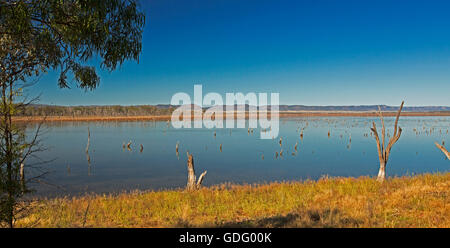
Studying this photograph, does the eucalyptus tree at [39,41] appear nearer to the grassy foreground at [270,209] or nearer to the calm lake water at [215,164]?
the grassy foreground at [270,209]

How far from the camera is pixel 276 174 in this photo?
19781 mm

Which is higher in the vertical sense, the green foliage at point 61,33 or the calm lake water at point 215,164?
the green foliage at point 61,33

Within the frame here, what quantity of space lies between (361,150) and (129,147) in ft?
85.6

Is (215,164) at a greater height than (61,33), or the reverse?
(61,33)

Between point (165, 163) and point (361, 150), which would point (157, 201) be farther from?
point (361, 150)

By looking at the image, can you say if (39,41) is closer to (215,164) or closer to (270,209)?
(270,209)

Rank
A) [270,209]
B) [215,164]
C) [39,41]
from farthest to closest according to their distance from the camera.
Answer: [215,164] → [270,209] → [39,41]

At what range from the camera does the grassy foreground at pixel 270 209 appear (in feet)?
22.5

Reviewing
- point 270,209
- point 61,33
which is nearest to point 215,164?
point 270,209

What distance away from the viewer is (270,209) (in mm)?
8898

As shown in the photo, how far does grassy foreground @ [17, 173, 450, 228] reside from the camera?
6844 mm

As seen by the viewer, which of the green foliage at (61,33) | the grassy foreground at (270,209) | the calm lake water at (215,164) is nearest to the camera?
the green foliage at (61,33)

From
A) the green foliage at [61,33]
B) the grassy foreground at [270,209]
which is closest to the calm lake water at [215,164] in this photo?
the grassy foreground at [270,209]
